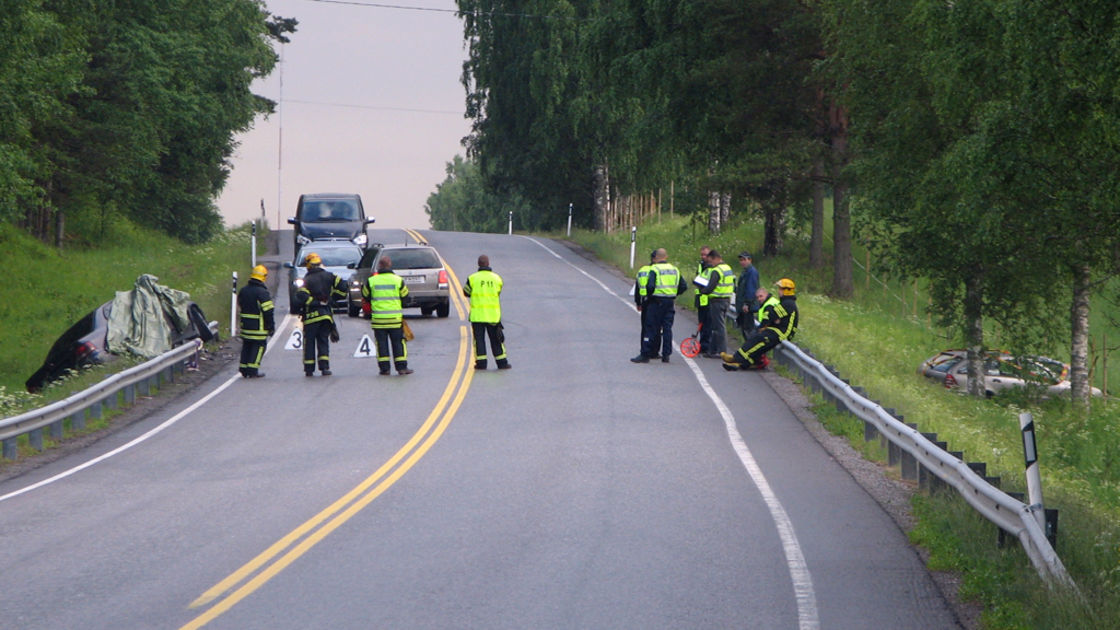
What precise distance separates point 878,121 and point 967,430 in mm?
9245

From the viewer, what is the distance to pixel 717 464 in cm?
1273

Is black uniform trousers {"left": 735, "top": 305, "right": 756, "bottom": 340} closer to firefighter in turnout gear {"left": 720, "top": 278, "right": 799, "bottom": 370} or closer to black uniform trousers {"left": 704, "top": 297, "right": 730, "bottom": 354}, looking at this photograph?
black uniform trousers {"left": 704, "top": 297, "right": 730, "bottom": 354}

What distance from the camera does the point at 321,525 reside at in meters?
9.98

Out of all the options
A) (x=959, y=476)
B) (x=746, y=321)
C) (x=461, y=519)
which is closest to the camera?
(x=959, y=476)

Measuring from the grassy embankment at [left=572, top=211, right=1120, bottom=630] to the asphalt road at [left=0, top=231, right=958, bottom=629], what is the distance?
0.43 m

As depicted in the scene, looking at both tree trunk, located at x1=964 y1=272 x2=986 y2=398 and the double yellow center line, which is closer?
the double yellow center line

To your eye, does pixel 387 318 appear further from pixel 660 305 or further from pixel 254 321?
pixel 660 305

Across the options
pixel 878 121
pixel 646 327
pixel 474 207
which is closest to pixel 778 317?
pixel 646 327

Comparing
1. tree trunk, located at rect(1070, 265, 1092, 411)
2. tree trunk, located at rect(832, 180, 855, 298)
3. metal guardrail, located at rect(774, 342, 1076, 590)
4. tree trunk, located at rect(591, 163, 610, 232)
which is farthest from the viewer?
tree trunk, located at rect(591, 163, 610, 232)

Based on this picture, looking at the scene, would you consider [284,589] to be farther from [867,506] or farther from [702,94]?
[702,94]

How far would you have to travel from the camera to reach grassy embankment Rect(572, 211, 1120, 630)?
25.0 ft

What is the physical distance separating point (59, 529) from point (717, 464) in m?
5.95

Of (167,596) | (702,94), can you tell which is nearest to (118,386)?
(167,596)

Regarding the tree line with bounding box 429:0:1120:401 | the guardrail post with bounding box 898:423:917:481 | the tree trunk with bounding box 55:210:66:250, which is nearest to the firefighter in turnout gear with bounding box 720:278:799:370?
the tree line with bounding box 429:0:1120:401
